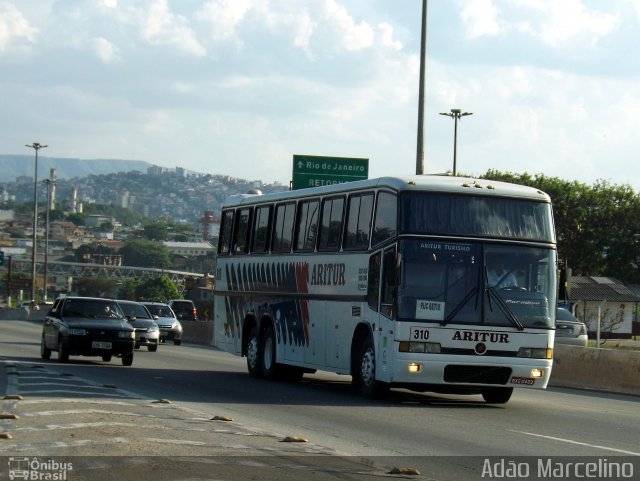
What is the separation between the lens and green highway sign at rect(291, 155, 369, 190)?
40.5 metres

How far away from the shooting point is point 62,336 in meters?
28.2

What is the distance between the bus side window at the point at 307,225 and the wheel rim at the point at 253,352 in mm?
2938

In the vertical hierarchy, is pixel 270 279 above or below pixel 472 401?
above

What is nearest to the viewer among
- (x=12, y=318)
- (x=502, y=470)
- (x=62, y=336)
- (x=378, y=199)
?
(x=502, y=470)

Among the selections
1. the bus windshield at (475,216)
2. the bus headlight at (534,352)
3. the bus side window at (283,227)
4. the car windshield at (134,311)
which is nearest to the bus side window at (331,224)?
the bus side window at (283,227)

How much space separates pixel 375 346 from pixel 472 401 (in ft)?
8.95

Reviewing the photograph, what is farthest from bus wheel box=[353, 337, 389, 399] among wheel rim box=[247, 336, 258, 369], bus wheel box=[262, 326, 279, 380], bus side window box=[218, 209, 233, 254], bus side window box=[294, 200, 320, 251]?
bus side window box=[218, 209, 233, 254]

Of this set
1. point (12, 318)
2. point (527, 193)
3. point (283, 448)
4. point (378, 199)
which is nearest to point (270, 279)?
point (378, 199)

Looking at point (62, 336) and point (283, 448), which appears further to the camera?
point (62, 336)

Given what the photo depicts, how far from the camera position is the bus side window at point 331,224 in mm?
21750

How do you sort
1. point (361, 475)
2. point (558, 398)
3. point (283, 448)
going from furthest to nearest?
1. point (558, 398)
2. point (283, 448)
3. point (361, 475)

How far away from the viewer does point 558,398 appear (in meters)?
23.0

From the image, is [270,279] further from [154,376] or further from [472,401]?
[472,401]

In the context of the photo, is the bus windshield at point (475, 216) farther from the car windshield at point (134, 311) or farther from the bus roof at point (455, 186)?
the car windshield at point (134, 311)
